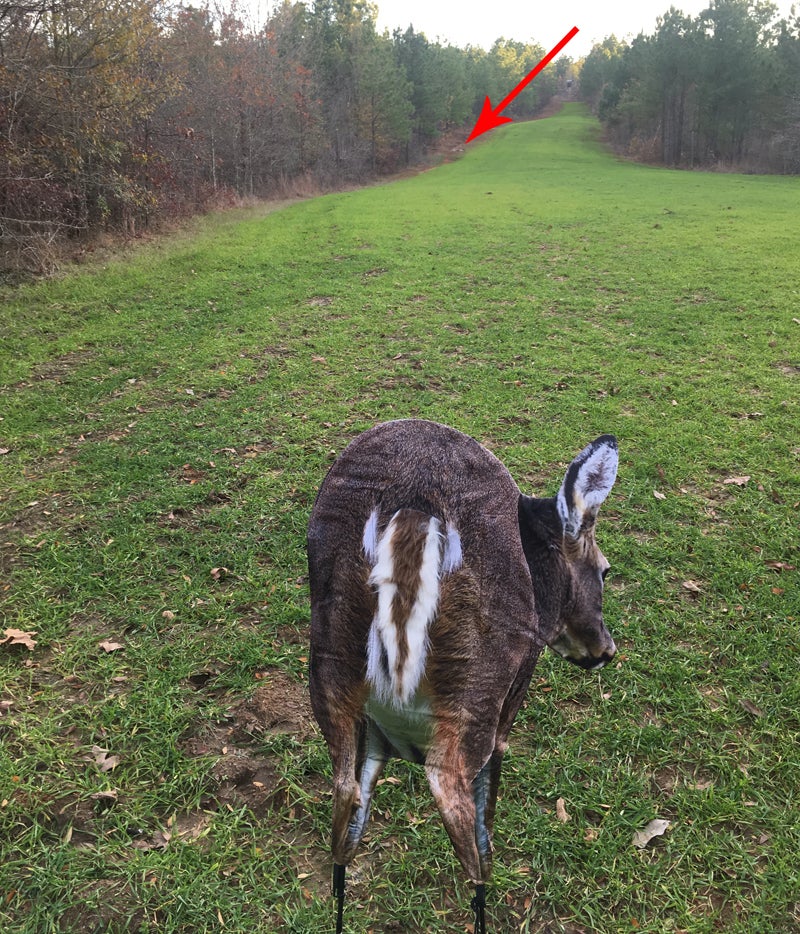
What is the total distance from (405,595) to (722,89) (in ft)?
136

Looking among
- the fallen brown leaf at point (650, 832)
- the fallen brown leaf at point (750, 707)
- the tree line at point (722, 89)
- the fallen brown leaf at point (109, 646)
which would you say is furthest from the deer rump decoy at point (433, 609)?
the tree line at point (722, 89)

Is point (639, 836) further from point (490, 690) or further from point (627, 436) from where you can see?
point (627, 436)

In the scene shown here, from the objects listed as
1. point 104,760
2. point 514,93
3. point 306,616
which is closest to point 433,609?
point 104,760

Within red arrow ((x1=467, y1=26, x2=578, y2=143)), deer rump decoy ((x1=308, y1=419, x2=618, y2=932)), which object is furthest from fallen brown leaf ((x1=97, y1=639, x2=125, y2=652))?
red arrow ((x1=467, y1=26, x2=578, y2=143))

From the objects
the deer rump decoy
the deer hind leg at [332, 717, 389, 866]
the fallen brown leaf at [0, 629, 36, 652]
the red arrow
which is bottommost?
the fallen brown leaf at [0, 629, 36, 652]

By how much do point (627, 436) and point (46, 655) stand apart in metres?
4.71

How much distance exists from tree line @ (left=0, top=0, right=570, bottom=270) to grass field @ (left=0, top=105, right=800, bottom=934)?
332 centimetres

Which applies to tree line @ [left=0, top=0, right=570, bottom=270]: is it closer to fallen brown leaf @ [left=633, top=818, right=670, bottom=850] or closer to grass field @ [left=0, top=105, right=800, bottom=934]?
grass field @ [left=0, top=105, right=800, bottom=934]

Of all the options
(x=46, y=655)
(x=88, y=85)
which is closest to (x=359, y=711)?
(x=46, y=655)

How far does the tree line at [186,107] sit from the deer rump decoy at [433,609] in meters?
11.1

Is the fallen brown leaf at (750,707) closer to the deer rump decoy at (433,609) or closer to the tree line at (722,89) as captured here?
the deer rump decoy at (433,609)

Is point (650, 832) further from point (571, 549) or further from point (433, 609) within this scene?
point (433, 609)

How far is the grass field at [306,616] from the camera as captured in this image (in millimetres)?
2078

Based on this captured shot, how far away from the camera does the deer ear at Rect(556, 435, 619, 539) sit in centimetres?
133
